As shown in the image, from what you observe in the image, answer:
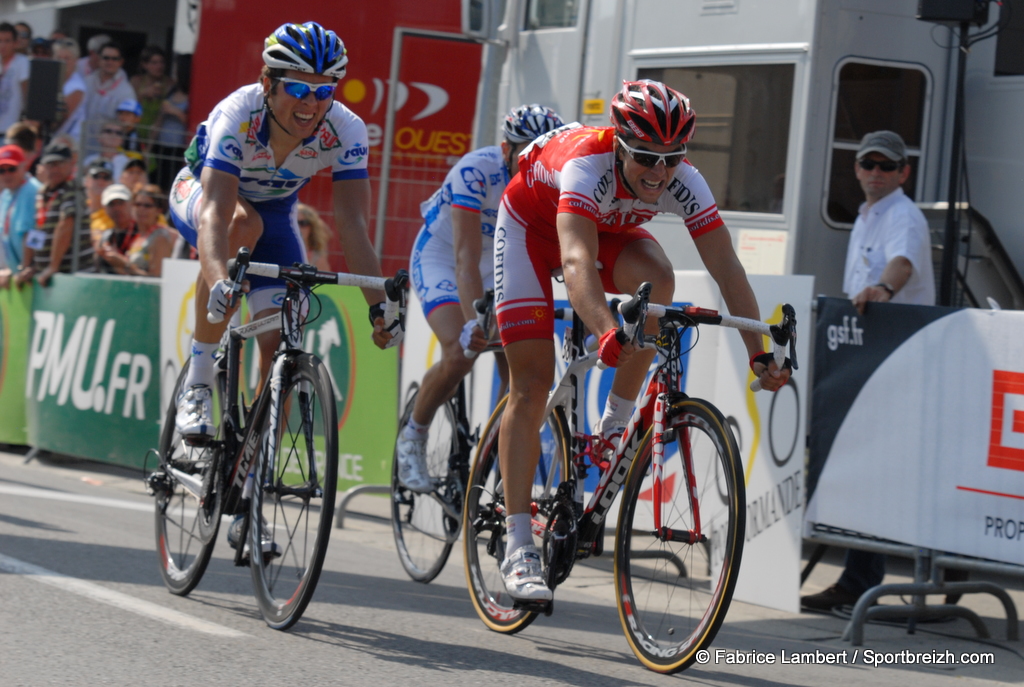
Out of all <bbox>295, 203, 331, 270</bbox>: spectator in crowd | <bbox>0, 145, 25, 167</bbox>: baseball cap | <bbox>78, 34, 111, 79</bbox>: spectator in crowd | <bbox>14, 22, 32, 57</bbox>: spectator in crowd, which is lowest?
<bbox>295, 203, 331, 270</bbox>: spectator in crowd

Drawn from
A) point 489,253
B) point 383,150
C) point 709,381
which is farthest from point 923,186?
point 383,150

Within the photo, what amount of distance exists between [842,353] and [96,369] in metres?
6.30

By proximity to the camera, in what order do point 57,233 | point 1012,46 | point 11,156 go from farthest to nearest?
point 11,156, point 57,233, point 1012,46

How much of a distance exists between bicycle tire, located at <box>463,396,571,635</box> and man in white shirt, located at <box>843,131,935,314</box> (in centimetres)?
253

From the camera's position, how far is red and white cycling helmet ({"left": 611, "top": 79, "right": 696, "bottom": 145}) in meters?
4.57

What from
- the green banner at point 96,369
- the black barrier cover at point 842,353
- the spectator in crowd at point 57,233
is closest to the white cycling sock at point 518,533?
the black barrier cover at point 842,353

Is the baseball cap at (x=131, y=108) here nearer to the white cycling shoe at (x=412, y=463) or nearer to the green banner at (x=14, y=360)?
the green banner at (x=14, y=360)

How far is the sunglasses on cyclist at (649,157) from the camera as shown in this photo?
182 inches

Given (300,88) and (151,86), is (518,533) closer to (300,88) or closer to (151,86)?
(300,88)

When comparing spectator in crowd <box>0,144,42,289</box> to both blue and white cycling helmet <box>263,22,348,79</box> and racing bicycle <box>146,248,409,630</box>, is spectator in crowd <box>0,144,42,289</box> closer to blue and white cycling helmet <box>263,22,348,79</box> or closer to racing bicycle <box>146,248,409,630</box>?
racing bicycle <box>146,248,409,630</box>

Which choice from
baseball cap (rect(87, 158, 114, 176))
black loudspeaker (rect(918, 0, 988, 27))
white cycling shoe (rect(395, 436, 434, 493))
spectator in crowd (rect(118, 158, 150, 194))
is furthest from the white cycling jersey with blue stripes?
spectator in crowd (rect(118, 158, 150, 194))

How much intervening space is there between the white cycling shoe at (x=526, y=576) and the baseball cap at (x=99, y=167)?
298 inches

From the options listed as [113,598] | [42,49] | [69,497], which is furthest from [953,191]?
[42,49]

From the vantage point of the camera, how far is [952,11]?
6.94 metres
